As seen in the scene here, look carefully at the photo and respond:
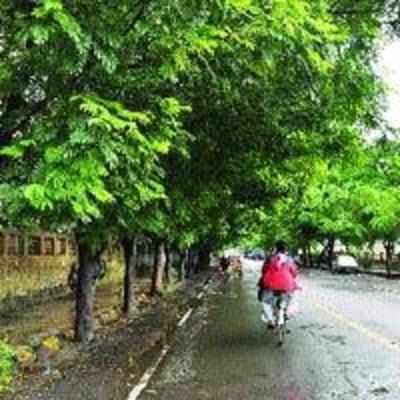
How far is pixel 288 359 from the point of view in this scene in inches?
633

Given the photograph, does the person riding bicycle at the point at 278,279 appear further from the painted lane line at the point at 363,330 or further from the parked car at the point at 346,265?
the parked car at the point at 346,265

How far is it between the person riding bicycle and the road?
833 mm

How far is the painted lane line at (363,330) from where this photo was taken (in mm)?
17934

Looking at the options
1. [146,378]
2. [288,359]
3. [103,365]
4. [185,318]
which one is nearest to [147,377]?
[146,378]

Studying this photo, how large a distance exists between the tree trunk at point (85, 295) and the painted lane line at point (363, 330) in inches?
228

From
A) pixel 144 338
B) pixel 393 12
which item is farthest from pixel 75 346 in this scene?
pixel 393 12

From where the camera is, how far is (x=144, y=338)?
67.7 ft

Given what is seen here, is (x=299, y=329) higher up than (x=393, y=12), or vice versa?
(x=393, y=12)

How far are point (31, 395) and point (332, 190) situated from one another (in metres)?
61.9

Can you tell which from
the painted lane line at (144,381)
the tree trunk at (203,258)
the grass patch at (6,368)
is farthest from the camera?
the tree trunk at (203,258)

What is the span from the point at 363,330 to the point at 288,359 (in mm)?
5853

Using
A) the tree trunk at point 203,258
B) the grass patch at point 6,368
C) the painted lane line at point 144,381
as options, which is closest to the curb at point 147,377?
the painted lane line at point 144,381

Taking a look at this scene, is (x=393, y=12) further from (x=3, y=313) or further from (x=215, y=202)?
(x=3, y=313)

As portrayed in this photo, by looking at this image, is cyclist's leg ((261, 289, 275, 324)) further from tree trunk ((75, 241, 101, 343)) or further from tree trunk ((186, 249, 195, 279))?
tree trunk ((186, 249, 195, 279))
